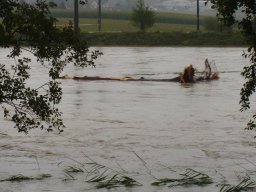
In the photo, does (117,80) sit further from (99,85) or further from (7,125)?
(7,125)

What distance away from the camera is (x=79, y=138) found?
2200cm

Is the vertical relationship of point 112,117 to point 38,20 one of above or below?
below

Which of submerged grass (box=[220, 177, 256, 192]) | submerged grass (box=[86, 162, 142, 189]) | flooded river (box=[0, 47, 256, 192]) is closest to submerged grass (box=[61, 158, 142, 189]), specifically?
submerged grass (box=[86, 162, 142, 189])

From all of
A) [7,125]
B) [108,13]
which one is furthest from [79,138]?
[108,13]

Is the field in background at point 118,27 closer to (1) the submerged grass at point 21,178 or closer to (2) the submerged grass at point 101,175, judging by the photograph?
(2) the submerged grass at point 101,175

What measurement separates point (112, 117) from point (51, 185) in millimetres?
11657

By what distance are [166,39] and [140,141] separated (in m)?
84.2

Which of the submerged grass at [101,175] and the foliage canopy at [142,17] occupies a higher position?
the foliage canopy at [142,17]

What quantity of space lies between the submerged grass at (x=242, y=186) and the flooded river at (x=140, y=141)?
251mm

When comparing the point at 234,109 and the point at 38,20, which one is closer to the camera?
the point at 38,20

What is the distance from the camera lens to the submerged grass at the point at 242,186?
14.7 metres

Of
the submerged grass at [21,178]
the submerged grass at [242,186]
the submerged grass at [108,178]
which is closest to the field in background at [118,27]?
the submerged grass at [108,178]

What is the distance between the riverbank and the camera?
10175 cm

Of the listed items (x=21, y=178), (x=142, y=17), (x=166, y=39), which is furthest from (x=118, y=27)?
(x=21, y=178)
